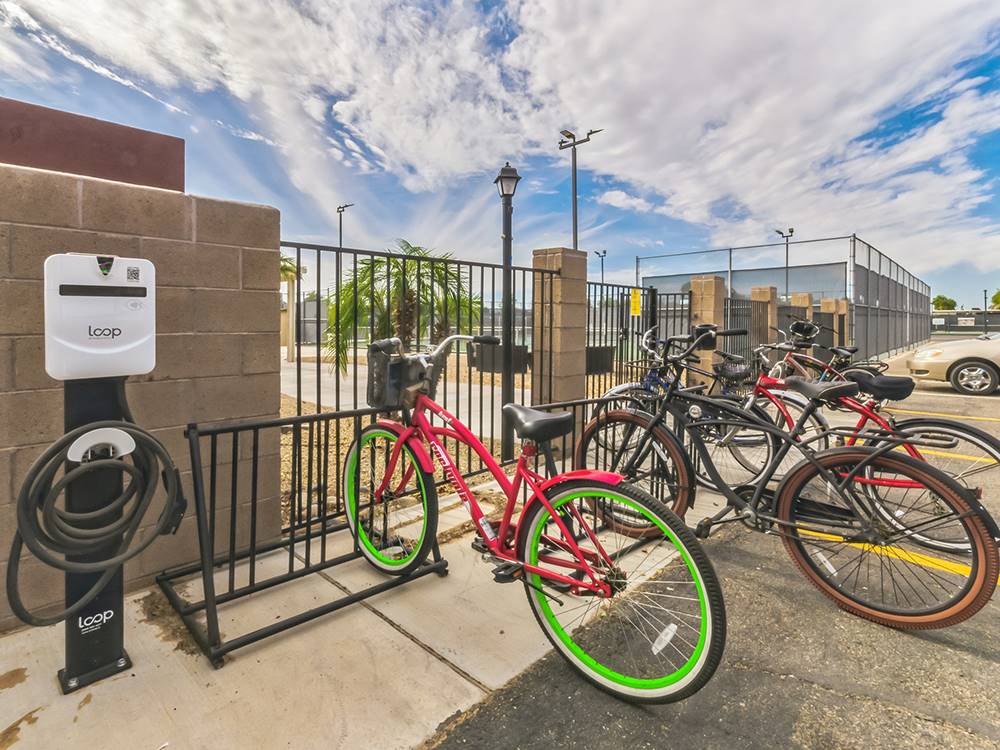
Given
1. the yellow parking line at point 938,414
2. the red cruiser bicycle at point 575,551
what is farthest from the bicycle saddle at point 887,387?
the yellow parking line at point 938,414

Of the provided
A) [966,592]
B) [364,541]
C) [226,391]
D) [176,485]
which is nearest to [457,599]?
[364,541]

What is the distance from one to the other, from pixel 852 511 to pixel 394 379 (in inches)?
82.6

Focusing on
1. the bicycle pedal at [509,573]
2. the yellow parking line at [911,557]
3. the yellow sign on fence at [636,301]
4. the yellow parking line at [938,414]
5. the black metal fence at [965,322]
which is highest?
the black metal fence at [965,322]

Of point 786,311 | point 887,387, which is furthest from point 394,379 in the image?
point 786,311

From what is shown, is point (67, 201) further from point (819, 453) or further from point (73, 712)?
point (819, 453)

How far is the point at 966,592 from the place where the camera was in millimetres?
2006

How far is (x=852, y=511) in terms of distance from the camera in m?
2.22

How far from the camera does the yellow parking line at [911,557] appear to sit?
2311 millimetres

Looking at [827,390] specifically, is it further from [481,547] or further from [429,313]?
[429,313]

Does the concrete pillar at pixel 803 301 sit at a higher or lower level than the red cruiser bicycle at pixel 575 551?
higher

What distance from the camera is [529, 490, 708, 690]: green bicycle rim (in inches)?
63.3

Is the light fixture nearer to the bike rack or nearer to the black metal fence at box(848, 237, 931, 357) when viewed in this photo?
the bike rack

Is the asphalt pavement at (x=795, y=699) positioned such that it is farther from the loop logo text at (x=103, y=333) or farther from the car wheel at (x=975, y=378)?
the car wheel at (x=975, y=378)

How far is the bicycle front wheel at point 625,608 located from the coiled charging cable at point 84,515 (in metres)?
1.33
